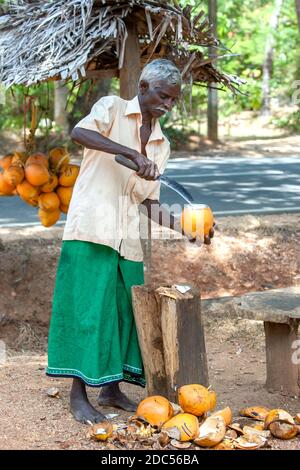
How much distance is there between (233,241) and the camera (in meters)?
8.37

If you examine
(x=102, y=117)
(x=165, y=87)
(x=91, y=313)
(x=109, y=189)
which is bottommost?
(x=91, y=313)

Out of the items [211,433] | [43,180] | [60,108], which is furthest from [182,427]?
[60,108]

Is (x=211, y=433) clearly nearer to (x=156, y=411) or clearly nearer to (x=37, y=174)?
(x=156, y=411)

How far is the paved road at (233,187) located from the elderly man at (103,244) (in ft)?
15.2

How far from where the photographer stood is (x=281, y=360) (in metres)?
5.03

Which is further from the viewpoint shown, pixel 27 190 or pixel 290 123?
pixel 290 123

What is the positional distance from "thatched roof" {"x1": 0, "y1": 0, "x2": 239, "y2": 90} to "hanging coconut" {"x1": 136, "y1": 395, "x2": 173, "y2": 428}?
83.4 inches

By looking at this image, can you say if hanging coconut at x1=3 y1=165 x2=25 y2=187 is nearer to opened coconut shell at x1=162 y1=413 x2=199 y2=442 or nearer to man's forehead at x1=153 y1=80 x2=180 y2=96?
man's forehead at x1=153 y1=80 x2=180 y2=96

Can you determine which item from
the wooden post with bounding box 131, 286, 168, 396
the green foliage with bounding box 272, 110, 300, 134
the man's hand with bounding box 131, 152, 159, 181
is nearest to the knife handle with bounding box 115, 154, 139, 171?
the man's hand with bounding box 131, 152, 159, 181

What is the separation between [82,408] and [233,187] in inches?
287

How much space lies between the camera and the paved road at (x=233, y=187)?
31.6 ft

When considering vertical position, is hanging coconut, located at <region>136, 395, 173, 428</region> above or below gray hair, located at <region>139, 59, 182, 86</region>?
below

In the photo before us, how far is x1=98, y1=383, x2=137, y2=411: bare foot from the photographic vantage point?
14.9ft

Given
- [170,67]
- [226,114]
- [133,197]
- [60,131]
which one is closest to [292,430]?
[133,197]
